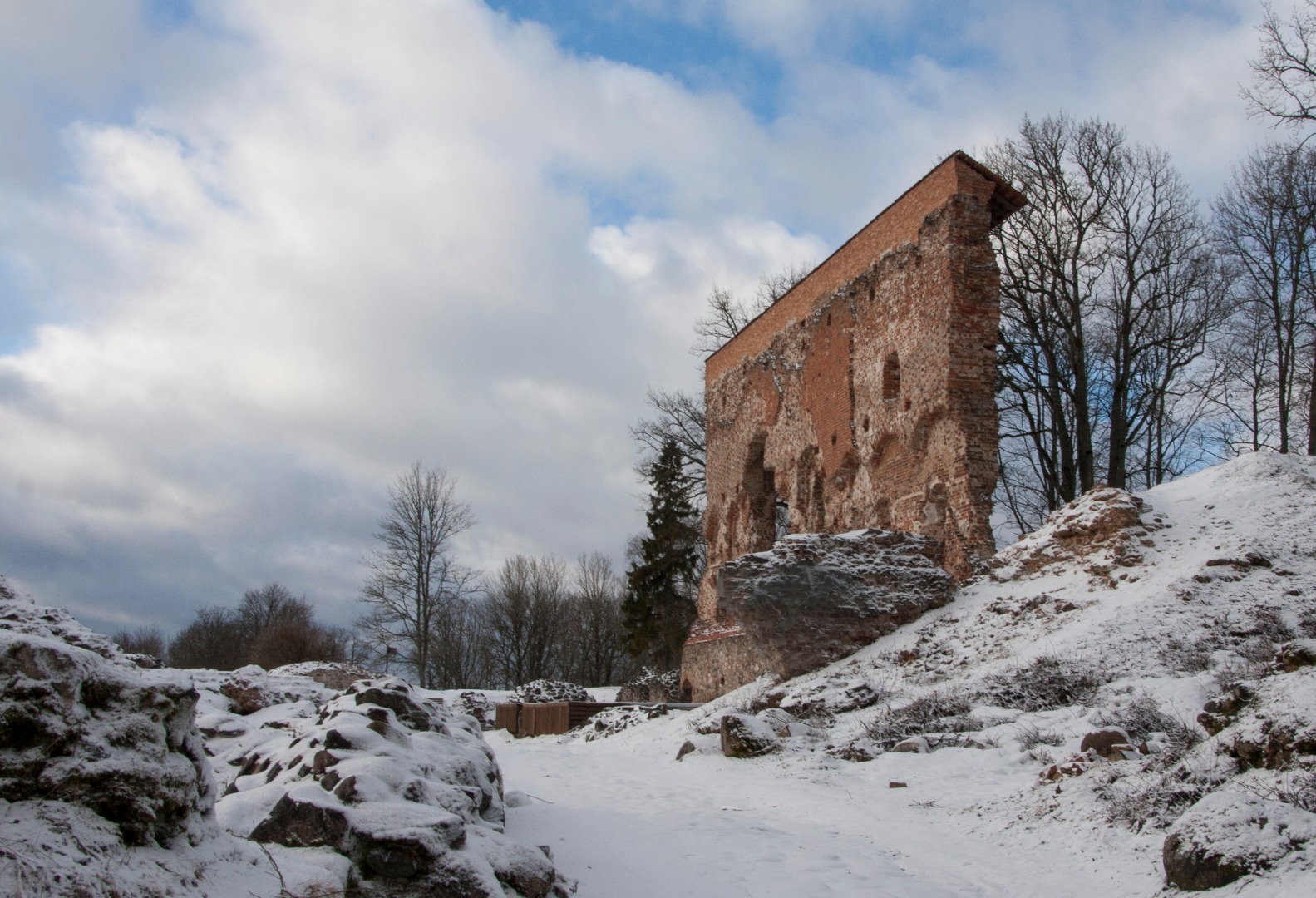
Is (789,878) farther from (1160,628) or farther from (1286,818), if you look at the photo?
(1160,628)

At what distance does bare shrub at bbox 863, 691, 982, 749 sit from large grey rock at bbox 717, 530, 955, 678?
381 cm

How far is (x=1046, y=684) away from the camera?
9.53 m

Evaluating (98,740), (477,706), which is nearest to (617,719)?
(477,706)

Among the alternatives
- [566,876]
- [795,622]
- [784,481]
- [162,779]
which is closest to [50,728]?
[162,779]

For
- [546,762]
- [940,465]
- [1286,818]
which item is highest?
[940,465]

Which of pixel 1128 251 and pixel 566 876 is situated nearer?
pixel 566 876

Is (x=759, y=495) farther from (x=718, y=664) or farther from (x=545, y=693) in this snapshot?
(x=545, y=693)

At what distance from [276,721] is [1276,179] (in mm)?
21944

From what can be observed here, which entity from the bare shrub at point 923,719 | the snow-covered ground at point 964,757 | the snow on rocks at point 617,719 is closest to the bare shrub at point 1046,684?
the snow-covered ground at point 964,757

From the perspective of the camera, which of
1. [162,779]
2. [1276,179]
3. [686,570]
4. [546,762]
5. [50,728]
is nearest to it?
[50,728]

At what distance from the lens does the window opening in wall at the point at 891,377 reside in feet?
59.2

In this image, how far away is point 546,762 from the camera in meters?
12.4

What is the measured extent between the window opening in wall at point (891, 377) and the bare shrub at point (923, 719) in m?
8.62

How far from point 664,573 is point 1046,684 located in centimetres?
2477
